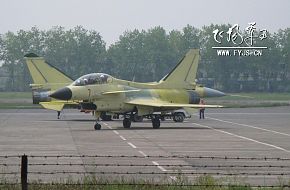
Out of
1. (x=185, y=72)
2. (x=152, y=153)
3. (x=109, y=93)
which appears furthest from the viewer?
(x=185, y=72)

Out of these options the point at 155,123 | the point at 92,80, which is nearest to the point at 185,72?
the point at 155,123

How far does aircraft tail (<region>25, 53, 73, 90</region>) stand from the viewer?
5474 centimetres

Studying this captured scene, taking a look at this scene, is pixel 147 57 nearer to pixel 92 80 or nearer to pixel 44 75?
pixel 44 75

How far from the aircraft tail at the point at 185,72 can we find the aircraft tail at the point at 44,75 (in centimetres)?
1098

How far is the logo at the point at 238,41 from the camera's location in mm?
143875

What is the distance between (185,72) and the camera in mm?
45625

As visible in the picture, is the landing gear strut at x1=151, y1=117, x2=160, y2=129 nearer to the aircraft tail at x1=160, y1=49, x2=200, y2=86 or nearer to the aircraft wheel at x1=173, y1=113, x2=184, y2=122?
the aircraft tail at x1=160, y1=49, x2=200, y2=86

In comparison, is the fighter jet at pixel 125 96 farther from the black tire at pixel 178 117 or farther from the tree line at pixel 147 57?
the tree line at pixel 147 57

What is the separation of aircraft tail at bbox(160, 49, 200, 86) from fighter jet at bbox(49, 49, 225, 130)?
806mm

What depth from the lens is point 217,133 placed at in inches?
1435

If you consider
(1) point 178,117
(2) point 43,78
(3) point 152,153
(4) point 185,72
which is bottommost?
(1) point 178,117

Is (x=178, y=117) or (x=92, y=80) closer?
(x=92, y=80)

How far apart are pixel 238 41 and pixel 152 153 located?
12823 cm

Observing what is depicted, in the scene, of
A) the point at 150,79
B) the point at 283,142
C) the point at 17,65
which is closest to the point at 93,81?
the point at 283,142
